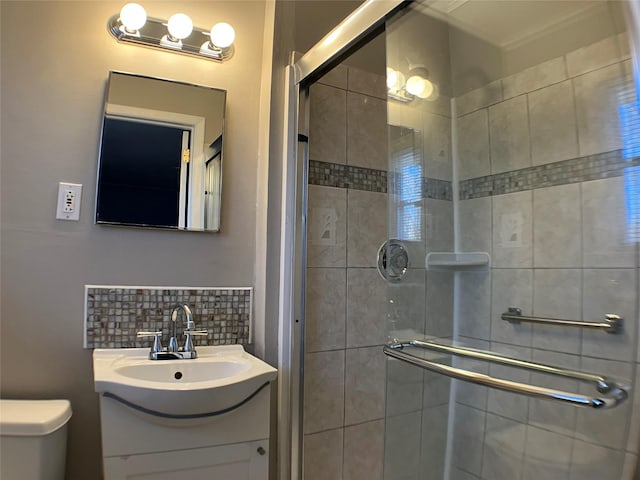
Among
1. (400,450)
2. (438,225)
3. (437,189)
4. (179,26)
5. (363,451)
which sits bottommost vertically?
(363,451)

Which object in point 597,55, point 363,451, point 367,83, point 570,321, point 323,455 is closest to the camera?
point 597,55

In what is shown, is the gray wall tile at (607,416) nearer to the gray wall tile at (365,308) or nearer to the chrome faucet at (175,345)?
the gray wall tile at (365,308)

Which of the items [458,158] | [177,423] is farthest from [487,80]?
[177,423]

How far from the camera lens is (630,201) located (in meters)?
1.04

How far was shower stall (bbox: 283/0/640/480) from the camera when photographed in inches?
45.9

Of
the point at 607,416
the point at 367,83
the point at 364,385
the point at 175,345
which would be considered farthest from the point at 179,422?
the point at 367,83

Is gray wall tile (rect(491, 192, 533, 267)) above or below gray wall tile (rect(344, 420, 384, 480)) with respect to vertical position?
above

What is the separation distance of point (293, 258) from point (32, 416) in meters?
0.92

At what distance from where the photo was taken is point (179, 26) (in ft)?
4.99

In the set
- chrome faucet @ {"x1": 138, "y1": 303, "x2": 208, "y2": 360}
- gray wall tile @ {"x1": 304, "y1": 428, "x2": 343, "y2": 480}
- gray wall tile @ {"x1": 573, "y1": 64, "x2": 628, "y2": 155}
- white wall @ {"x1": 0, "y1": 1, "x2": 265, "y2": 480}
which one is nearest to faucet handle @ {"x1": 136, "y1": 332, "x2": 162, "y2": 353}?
chrome faucet @ {"x1": 138, "y1": 303, "x2": 208, "y2": 360}

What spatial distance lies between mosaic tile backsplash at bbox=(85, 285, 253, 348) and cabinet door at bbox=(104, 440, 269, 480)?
1.40 ft

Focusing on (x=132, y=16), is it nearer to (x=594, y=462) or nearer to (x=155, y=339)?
(x=155, y=339)

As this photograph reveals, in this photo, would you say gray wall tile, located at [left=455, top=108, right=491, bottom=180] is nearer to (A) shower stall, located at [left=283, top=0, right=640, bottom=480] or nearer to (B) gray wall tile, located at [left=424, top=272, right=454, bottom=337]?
(A) shower stall, located at [left=283, top=0, right=640, bottom=480]

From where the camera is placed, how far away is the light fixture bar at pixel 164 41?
1.49 m
